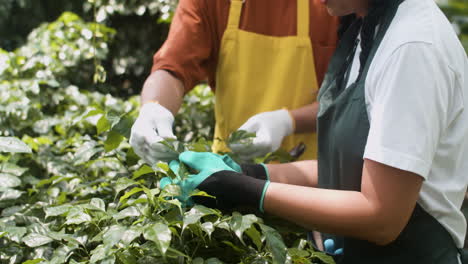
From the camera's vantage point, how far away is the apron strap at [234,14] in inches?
77.1

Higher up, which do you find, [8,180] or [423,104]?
[423,104]

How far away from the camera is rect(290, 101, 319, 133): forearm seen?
200 cm

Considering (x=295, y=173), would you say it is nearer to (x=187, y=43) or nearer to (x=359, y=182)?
(x=359, y=182)

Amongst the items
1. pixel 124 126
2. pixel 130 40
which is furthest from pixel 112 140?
pixel 130 40

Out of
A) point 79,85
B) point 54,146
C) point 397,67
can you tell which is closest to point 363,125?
point 397,67

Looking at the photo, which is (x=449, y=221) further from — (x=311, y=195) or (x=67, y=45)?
(x=67, y=45)

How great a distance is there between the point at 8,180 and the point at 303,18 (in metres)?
1.12

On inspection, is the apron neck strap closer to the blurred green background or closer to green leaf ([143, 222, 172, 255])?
green leaf ([143, 222, 172, 255])

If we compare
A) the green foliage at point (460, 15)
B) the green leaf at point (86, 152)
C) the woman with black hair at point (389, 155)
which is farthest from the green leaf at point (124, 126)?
the green foliage at point (460, 15)

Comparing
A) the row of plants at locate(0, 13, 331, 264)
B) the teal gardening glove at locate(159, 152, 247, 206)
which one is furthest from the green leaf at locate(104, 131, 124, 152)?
the teal gardening glove at locate(159, 152, 247, 206)

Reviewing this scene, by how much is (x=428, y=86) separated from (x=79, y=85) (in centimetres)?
236

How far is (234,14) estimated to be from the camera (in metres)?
1.98

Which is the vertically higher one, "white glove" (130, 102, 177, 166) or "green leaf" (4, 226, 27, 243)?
"white glove" (130, 102, 177, 166)

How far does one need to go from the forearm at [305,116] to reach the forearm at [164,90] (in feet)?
1.36
